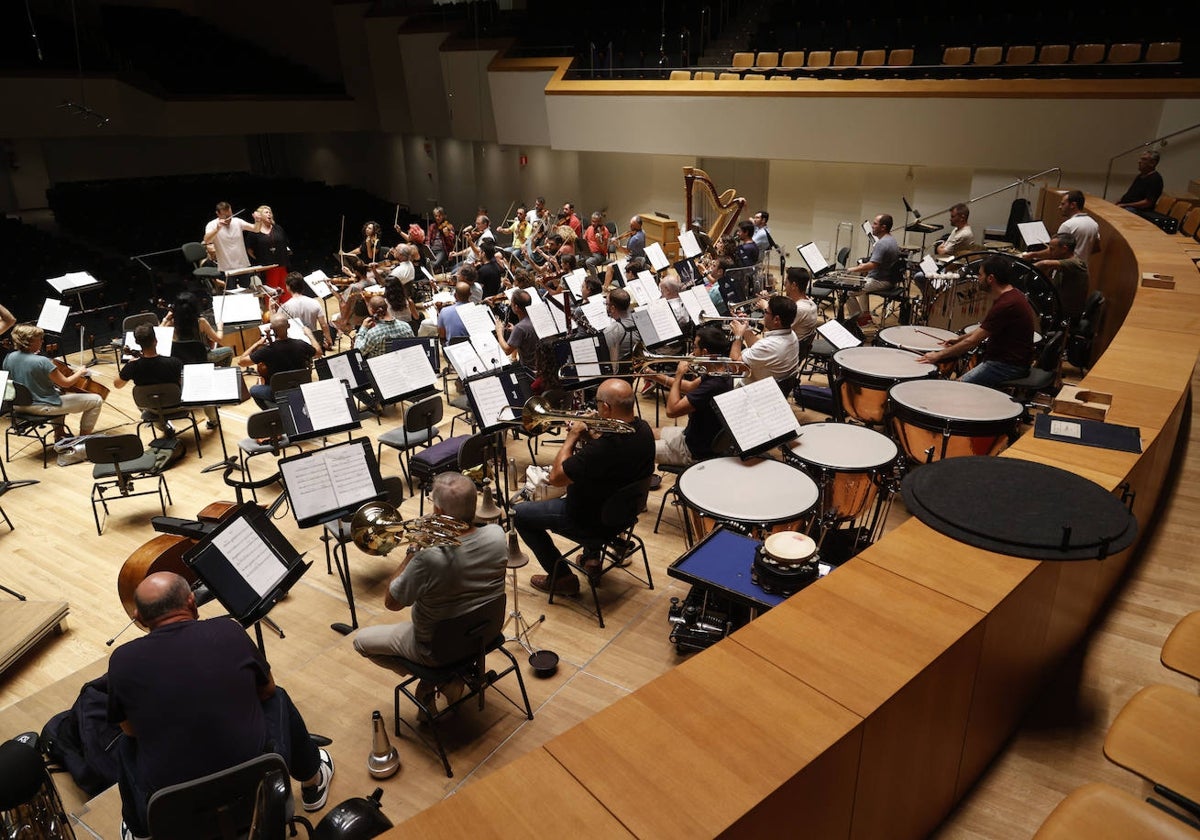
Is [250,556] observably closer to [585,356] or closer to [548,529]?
[548,529]

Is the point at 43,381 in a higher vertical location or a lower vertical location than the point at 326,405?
lower

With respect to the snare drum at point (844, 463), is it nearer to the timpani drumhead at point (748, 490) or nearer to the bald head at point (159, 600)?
the timpani drumhead at point (748, 490)

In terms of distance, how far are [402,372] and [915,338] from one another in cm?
466

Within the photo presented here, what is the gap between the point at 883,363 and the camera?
6.41m

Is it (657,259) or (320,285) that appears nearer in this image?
(320,285)

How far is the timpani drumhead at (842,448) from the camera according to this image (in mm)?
4793

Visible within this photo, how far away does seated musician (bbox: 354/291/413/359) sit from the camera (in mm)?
8250

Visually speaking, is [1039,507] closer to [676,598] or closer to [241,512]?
[676,598]

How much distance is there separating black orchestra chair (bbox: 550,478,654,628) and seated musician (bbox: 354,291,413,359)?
3.72 meters

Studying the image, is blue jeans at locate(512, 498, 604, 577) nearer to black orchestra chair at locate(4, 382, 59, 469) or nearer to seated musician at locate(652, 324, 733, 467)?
seated musician at locate(652, 324, 733, 467)

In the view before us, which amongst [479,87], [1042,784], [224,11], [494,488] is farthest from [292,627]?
[224,11]

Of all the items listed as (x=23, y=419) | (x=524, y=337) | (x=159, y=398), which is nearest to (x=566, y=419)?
(x=524, y=337)

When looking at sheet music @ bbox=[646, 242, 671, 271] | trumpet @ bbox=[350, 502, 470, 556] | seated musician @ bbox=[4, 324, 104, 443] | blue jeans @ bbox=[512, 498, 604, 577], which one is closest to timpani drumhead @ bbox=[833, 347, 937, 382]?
blue jeans @ bbox=[512, 498, 604, 577]

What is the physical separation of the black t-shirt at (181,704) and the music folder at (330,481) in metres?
1.75
